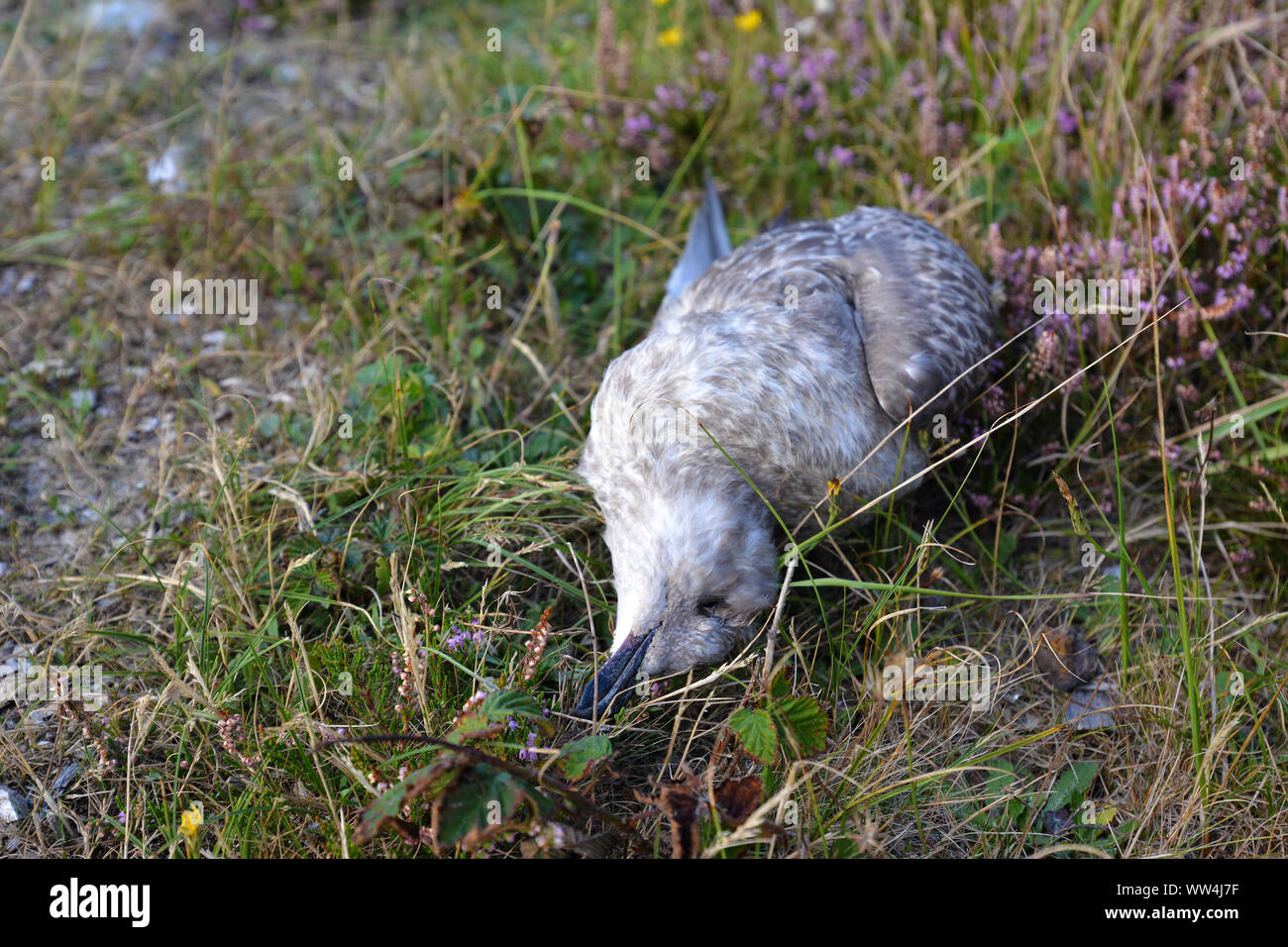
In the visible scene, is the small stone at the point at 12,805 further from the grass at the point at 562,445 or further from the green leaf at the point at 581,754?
the green leaf at the point at 581,754

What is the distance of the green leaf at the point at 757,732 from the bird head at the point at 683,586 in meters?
0.30

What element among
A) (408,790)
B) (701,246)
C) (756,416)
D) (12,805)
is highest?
(701,246)

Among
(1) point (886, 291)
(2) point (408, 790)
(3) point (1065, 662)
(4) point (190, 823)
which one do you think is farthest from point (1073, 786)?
(4) point (190, 823)

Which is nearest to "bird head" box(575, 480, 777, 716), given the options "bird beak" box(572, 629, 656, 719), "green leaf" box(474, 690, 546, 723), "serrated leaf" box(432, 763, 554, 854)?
"bird beak" box(572, 629, 656, 719)

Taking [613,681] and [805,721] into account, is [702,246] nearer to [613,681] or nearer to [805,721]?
[613,681]

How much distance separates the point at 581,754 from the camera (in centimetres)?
249

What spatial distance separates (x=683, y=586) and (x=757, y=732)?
1.57 ft

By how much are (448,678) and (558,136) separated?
2967 mm

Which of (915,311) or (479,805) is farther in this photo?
(915,311)

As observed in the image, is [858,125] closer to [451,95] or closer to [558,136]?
[558,136]

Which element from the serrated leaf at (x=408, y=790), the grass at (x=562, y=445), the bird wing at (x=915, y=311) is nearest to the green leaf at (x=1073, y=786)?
the grass at (x=562, y=445)

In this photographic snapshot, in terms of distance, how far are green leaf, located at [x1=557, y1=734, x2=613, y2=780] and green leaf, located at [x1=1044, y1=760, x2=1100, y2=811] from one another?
136 centimetres
